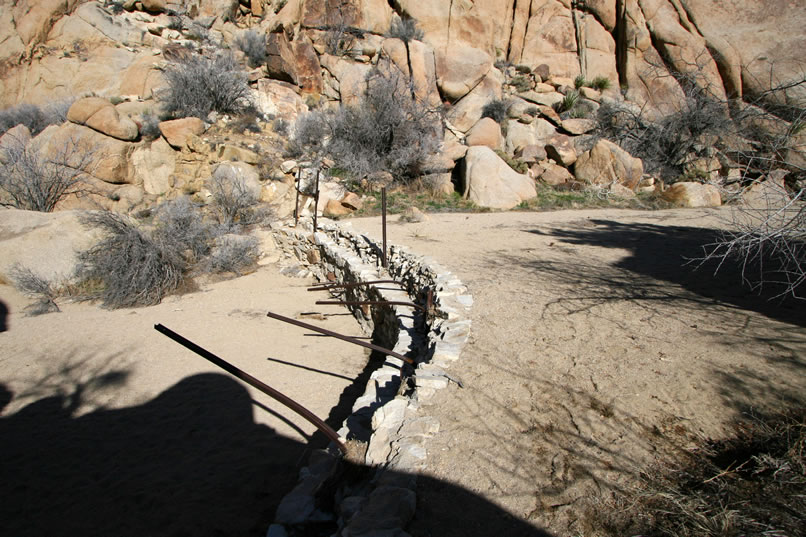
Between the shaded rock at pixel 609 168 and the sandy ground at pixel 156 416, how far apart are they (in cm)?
1044

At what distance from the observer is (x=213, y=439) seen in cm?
380

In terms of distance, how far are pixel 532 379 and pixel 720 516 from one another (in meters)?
1.29

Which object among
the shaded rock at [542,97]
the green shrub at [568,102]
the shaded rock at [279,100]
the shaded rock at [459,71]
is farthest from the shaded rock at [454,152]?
the green shrub at [568,102]

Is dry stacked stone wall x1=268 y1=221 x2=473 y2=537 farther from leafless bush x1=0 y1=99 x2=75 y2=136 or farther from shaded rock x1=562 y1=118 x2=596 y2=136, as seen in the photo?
shaded rock x1=562 y1=118 x2=596 y2=136

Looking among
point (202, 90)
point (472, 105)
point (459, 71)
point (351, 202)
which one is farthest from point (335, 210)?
point (459, 71)

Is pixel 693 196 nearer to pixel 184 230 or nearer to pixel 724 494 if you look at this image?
pixel 724 494

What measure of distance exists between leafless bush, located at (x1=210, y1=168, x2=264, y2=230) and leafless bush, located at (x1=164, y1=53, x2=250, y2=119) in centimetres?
328

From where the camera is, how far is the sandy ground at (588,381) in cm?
188

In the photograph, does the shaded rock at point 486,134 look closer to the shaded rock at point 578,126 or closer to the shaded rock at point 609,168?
the shaded rock at point 578,126

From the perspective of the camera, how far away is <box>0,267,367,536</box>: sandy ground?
118 inches

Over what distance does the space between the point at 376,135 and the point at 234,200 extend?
208 inches

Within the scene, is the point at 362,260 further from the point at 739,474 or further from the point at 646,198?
the point at 646,198

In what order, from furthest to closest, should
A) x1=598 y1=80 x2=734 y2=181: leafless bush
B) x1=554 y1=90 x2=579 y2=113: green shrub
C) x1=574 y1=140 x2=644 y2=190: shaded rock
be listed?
1. x1=554 y1=90 x2=579 y2=113: green shrub
2. x1=598 y1=80 x2=734 y2=181: leafless bush
3. x1=574 y1=140 x2=644 y2=190: shaded rock

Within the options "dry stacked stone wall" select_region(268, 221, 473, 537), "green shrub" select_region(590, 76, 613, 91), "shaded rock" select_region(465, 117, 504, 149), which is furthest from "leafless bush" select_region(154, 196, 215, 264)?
"green shrub" select_region(590, 76, 613, 91)
